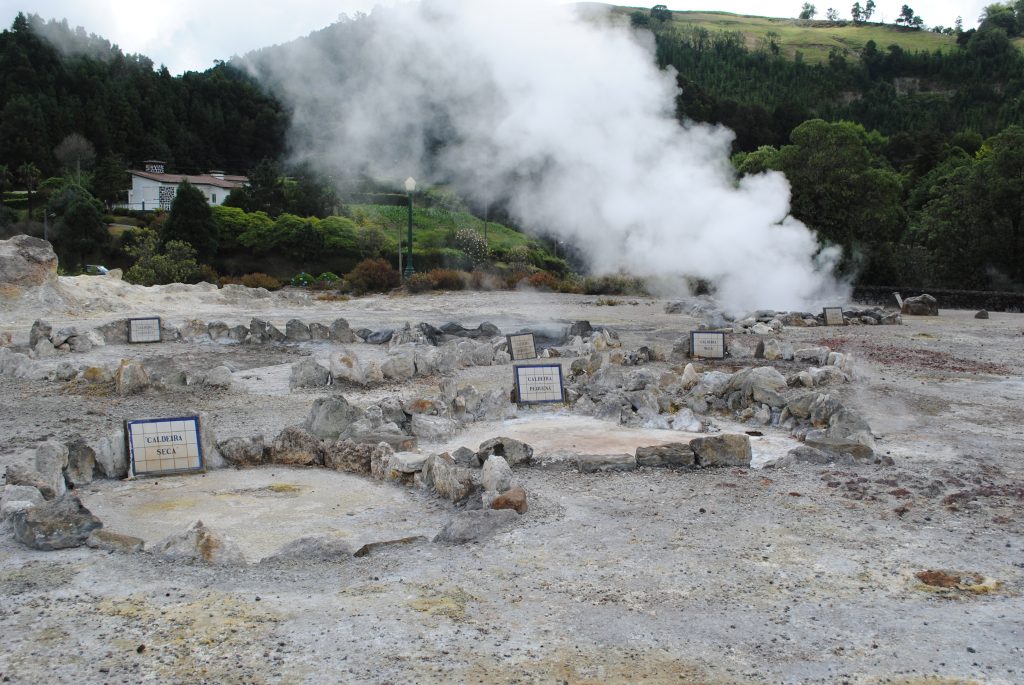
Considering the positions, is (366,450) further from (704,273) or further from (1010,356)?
(704,273)

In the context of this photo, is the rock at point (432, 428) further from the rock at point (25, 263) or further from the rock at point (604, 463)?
the rock at point (25, 263)

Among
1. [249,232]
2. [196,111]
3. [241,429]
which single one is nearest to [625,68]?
[241,429]

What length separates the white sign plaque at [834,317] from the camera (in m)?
24.3

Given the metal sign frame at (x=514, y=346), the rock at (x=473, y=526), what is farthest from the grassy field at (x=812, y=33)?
the rock at (x=473, y=526)

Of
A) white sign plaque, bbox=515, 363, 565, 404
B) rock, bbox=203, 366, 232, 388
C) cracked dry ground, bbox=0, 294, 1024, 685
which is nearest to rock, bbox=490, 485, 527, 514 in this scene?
cracked dry ground, bbox=0, 294, 1024, 685

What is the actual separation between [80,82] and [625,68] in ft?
161

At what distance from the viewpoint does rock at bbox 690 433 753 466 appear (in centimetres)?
904

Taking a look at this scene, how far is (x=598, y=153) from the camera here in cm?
2359

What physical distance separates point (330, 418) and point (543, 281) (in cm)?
2420

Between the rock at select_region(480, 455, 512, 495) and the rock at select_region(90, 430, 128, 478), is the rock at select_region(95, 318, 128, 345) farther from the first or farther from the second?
the rock at select_region(480, 455, 512, 495)

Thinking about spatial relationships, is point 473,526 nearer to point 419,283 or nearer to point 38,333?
point 38,333

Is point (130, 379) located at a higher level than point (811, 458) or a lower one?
higher

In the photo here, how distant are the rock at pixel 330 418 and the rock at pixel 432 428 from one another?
26.0 inches

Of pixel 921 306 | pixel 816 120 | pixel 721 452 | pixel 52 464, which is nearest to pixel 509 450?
pixel 721 452
